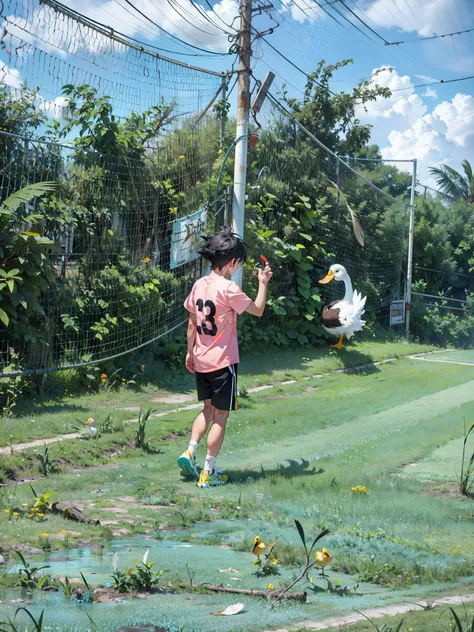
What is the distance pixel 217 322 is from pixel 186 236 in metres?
5.62

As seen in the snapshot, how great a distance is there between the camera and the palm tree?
40656 mm

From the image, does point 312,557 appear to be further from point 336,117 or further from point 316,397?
point 336,117

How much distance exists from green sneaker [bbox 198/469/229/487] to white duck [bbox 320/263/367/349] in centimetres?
944

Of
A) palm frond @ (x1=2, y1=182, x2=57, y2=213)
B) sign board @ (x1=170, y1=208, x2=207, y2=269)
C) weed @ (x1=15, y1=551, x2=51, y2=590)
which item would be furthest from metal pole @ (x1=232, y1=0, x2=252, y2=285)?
weed @ (x1=15, y1=551, x2=51, y2=590)

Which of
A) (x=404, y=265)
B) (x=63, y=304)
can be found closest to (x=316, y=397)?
(x=63, y=304)

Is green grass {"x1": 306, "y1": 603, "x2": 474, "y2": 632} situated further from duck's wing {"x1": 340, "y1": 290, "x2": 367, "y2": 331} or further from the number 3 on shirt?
duck's wing {"x1": 340, "y1": 290, "x2": 367, "y2": 331}

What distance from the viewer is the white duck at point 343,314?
618 inches

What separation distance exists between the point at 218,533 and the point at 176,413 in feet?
15.3

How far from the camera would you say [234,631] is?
127 inches

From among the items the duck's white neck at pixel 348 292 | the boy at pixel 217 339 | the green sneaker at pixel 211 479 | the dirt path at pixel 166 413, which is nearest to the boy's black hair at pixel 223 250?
the boy at pixel 217 339

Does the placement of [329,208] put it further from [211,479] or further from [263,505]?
[263,505]

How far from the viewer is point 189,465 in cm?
651

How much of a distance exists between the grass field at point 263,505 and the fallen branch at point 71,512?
7cm

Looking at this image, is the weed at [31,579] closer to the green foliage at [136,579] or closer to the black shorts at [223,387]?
the green foliage at [136,579]
